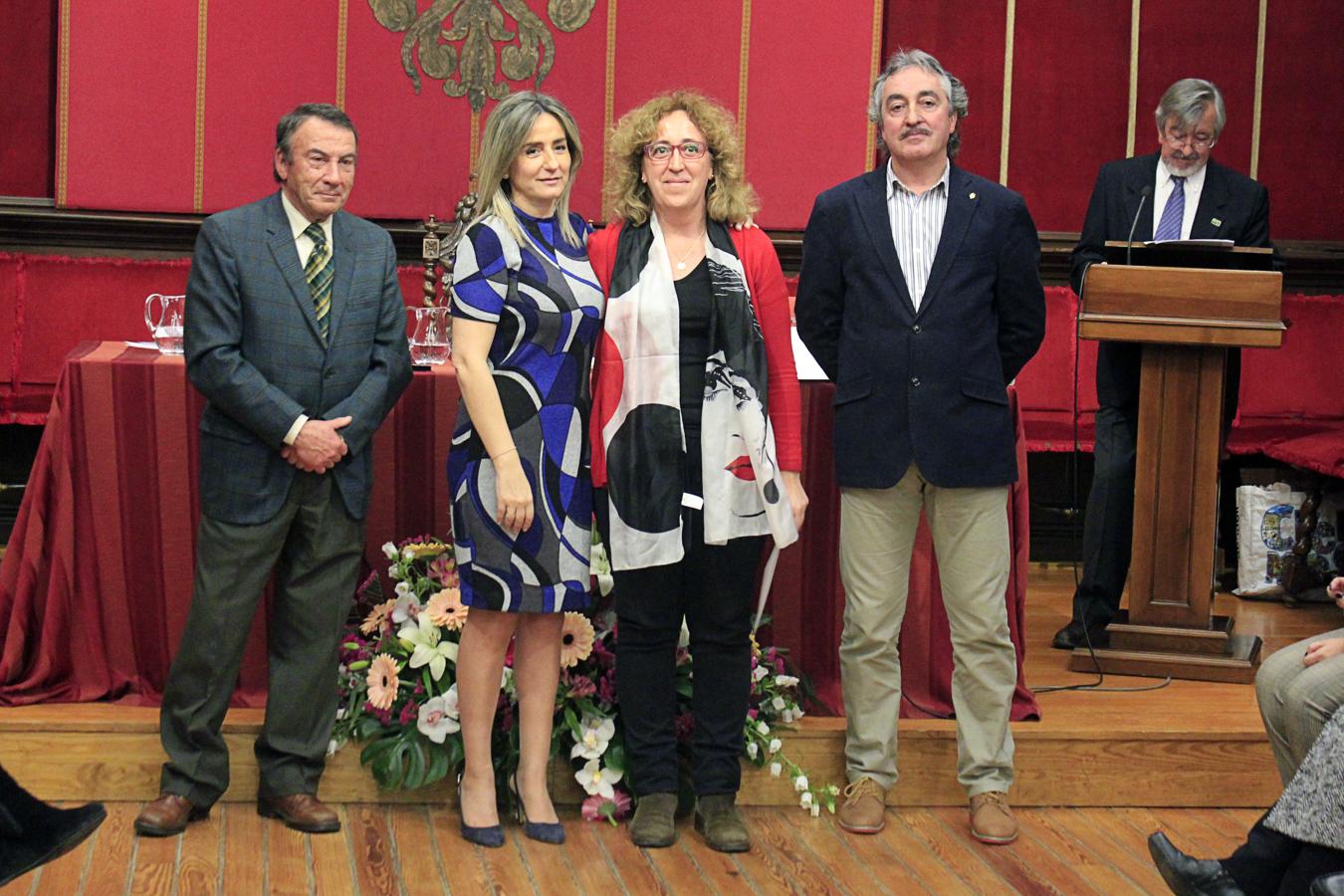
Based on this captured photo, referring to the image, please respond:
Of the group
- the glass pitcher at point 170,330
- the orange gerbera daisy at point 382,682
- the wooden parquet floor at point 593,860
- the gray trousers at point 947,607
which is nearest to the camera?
the wooden parquet floor at point 593,860

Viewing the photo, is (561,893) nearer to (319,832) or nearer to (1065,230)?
(319,832)

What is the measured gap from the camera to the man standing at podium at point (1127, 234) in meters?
4.64

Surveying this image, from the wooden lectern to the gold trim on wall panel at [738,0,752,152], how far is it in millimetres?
2108

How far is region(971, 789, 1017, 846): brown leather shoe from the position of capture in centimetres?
357

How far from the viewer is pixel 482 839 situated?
11.2ft

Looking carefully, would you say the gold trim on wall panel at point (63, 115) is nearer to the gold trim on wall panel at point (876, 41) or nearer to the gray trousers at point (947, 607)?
the gold trim on wall panel at point (876, 41)

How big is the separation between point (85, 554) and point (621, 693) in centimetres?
130

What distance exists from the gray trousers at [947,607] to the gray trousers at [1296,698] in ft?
2.06

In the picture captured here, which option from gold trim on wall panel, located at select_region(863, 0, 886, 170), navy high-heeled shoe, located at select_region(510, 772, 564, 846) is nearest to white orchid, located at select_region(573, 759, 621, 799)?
navy high-heeled shoe, located at select_region(510, 772, 564, 846)

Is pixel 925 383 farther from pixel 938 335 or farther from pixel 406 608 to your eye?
pixel 406 608

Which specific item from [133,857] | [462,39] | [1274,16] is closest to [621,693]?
[133,857]

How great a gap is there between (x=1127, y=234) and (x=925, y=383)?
5.05 ft

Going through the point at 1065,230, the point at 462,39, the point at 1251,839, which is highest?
the point at 462,39

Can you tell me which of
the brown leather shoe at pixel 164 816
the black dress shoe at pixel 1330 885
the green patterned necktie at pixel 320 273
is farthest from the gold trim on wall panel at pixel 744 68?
the black dress shoe at pixel 1330 885
